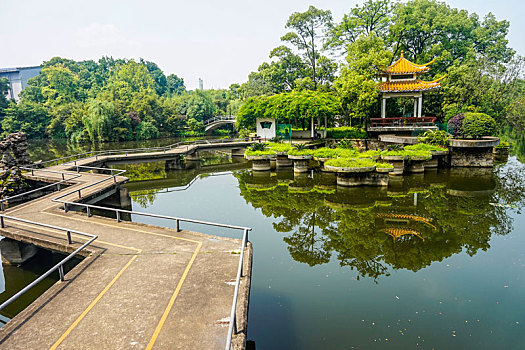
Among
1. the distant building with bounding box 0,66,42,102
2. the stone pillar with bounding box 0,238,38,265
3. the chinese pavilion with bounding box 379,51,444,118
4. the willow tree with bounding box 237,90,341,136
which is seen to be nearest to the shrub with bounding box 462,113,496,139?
the chinese pavilion with bounding box 379,51,444,118

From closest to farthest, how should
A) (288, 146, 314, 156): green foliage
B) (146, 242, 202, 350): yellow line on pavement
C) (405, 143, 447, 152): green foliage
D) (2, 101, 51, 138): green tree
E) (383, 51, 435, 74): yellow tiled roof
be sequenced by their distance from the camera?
(146, 242, 202, 350): yellow line on pavement < (405, 143, 447, 152): green foliage < (288, 146, 314, 156): green foliage < (383, 51, 435, 74): yellow tiled roof < (2, 101, 51, 138): green tree

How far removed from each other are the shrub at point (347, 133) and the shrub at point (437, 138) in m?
8.16

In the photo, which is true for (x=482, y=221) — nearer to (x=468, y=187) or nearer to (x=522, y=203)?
(x=522, y=203)

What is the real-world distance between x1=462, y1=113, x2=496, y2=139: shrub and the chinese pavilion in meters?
6.67

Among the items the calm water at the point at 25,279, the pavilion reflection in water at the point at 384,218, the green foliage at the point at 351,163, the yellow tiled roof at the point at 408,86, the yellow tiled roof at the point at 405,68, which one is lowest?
the calm water at the point at 25,279

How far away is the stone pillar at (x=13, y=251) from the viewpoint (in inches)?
436

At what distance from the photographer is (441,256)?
35.8ft

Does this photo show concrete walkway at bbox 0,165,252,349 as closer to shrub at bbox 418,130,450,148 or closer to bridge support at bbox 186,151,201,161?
shrub at bbox 418,130,450,148

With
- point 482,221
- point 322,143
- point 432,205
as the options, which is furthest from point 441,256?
point 322,143

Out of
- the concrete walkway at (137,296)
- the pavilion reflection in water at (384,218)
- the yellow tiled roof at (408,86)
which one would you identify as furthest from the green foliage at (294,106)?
the concrete walkway at (137,296)

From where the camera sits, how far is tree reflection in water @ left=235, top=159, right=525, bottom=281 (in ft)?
37.1

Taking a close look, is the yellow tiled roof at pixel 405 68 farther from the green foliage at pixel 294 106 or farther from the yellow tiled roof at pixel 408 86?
the green foliage at pixel 294 106

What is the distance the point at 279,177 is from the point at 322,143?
34.5 ft

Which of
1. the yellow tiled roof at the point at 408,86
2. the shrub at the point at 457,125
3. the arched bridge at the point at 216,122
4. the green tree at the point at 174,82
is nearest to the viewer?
the shrub at the point at 457,125
